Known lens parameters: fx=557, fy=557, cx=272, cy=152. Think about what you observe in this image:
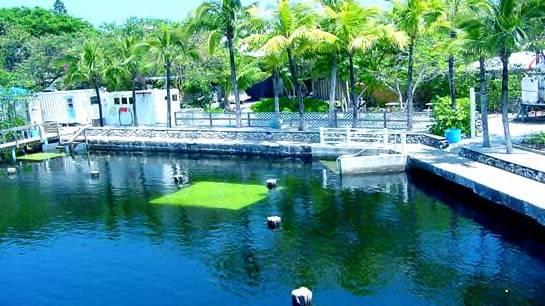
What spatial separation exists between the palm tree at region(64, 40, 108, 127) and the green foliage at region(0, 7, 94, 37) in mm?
26613

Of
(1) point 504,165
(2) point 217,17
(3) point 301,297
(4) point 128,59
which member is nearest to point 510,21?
(1) point 504,165

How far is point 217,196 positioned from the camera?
20.4 m

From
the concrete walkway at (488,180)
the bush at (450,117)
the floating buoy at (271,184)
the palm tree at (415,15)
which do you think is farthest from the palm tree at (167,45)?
the concrete walkway at (488,180)

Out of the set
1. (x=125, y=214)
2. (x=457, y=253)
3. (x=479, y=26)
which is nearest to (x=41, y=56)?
(x=125, y=214)

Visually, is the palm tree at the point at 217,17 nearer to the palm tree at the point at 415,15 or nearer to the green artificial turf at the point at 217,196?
the palm tree at the point at 415,15

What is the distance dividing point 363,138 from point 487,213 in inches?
386

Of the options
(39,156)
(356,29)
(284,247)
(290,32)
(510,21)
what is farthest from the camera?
(39,156)

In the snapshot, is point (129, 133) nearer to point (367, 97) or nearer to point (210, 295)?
point (367, 97)

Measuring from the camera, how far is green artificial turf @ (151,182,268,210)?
19219mm

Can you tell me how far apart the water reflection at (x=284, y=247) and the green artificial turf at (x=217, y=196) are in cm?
58

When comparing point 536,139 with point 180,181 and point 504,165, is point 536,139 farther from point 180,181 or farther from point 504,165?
point 180,181

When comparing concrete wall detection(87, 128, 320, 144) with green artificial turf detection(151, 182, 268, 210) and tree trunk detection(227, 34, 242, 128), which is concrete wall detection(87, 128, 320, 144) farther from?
green artificial turf detection(151, 182, 268, 210)

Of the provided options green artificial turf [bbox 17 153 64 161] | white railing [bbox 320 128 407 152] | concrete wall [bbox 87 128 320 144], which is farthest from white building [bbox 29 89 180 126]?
white railing [bbox 320 128 407 152]

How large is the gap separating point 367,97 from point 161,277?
87.3 feet
